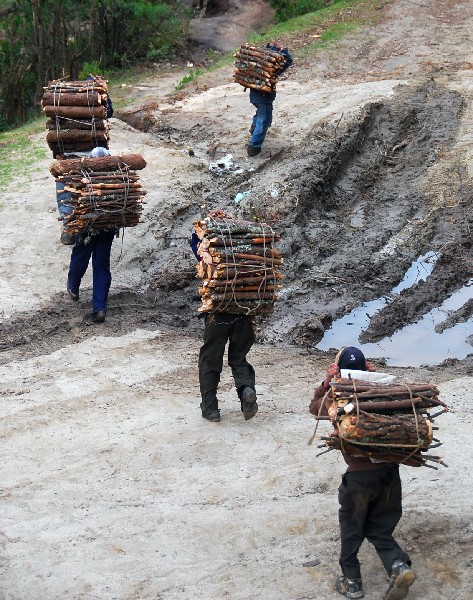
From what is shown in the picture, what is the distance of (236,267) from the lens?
8195mm

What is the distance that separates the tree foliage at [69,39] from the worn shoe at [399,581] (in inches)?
664

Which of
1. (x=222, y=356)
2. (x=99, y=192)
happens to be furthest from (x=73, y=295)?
(x=222, y=356)

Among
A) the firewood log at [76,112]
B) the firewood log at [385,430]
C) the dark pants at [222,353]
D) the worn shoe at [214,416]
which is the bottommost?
the worn shoe at [214,416]

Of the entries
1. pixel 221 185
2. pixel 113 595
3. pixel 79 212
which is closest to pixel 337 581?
pixel 113 595

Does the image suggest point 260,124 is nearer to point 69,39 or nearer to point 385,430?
point 69,39

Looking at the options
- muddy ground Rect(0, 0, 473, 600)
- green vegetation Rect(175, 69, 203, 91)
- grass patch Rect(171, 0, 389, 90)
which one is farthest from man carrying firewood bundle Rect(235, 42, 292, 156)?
grass patch Rect(171, 0, 389, 90)

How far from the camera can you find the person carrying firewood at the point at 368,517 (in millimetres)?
5930

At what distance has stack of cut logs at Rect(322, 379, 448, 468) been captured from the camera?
5672 mm

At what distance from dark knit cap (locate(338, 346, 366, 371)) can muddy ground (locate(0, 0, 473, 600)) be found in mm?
1341

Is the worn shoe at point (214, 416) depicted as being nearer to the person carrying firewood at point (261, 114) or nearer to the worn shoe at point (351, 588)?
the worn shoe at point (351, 588)

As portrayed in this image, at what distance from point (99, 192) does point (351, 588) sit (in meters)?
5.96

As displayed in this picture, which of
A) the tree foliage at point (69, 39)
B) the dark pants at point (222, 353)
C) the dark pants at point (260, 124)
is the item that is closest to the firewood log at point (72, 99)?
the dark pants at point (260, 124)

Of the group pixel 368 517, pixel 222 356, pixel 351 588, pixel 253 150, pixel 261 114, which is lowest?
pixel 253 150

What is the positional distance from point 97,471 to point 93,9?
17.4 meters
